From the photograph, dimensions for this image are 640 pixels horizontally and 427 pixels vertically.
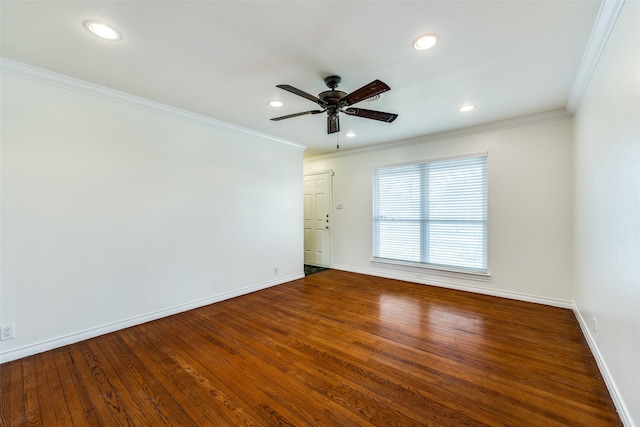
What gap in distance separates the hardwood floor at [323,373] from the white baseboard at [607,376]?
0.05 m

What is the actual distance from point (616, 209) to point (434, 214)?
2690 mm

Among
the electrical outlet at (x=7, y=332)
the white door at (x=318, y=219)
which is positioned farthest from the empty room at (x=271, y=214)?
the white door at (x=318, y=219)

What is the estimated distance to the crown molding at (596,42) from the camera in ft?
5.26

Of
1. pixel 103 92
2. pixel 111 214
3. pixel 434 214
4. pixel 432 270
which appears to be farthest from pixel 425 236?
pixel 103 92

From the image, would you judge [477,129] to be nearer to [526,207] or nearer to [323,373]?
[526,207]

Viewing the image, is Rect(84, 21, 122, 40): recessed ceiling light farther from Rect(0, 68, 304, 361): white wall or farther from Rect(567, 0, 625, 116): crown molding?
Rect(567, 0, 625, 116): crown molding

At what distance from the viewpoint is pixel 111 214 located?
2.82m

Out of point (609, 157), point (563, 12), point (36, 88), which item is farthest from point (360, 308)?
point (36, 88)

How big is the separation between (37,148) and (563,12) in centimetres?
421

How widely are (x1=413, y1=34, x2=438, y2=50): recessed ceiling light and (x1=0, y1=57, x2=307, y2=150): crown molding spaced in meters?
2.72

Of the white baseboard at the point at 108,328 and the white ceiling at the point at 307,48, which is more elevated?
the white ceiling at the point at 307,48

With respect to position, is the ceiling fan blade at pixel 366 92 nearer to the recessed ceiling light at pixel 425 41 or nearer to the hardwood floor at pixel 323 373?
the recessed ceiling light at pixel 425 41

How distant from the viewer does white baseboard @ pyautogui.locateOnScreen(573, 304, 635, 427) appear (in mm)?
1552

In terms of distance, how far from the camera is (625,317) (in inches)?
62.2
